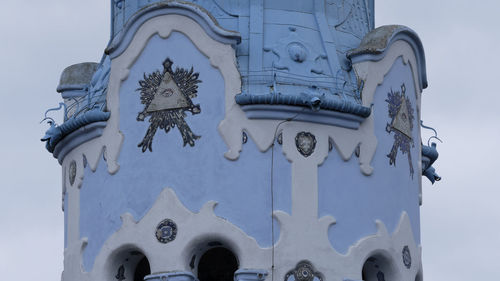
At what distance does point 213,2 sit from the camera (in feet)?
81.7

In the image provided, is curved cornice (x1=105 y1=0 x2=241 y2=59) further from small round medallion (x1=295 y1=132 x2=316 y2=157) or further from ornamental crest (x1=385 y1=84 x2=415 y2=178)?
ornamental crest (x1=385 y1=84 x2=415 y2=178)

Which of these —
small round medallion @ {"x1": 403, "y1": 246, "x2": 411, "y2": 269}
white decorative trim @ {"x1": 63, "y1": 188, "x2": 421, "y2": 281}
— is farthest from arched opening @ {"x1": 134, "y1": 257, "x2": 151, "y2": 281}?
small round medallion @ {"x1": 403, "y1": 246, "x2": 411, "y2": 269}

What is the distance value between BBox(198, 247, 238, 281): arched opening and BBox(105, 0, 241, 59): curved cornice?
9.41ft

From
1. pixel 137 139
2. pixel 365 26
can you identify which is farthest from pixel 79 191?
pixel 365 26

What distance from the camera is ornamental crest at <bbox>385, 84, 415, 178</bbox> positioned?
2473 cm

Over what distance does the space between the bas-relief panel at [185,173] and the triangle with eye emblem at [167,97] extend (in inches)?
6.8

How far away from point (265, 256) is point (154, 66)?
9.86ft

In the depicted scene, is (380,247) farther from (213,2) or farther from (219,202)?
(213,2)

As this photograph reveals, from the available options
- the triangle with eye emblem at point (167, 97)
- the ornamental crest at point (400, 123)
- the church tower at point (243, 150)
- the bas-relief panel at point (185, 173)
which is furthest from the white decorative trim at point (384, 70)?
the triangle with eye emblem at point (167, 97)

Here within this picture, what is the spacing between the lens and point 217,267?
24891 mm

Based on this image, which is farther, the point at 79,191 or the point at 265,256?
the point at 79,191

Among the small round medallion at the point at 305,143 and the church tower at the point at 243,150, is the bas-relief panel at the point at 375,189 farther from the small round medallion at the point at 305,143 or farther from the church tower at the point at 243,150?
the small round medallion at the point at 305,143

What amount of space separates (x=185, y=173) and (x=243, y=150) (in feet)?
2.56

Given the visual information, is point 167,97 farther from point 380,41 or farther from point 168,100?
point 380,41
